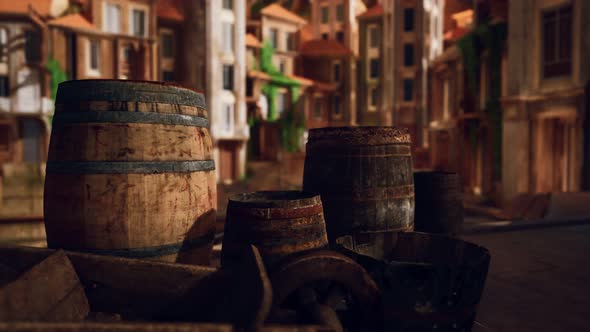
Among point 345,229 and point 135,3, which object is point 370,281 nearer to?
point 345,229

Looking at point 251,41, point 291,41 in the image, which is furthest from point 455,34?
point 251,41

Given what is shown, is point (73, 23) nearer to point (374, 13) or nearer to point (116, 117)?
point (374, 13)

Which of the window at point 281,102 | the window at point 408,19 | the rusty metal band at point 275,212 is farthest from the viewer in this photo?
the window at point 408,19

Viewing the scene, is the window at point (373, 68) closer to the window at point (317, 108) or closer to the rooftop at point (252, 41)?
the window at point (317, 108)

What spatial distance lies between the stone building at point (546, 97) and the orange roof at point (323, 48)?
22095 mm

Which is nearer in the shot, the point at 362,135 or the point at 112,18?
the point at 362,135

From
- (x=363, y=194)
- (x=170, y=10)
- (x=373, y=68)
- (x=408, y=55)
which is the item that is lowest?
(x=363, y=194)

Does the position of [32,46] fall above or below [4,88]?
above

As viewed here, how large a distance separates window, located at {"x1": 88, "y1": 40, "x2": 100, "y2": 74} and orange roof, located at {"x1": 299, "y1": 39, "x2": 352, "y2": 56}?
18.1 meters

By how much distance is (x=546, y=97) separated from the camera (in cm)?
1677

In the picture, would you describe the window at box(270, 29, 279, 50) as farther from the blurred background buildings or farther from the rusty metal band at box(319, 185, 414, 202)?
the rusty metal band at box(319, 185, 414, 202)

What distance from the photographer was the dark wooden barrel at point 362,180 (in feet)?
11.4

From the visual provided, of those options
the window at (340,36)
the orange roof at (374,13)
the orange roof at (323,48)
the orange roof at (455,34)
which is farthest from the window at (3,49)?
the orange roof at (455,34)

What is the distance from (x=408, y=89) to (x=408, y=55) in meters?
3.21
